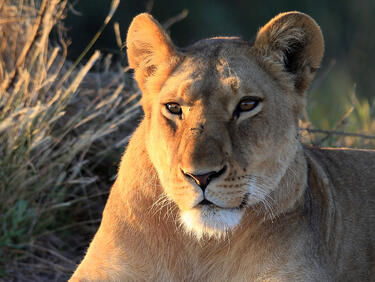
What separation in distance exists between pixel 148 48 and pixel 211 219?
0.88 m

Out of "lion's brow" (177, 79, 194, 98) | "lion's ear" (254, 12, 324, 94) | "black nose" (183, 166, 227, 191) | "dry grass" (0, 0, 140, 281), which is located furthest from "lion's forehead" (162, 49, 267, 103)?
"dry grass" (0, 0, 140, 281)

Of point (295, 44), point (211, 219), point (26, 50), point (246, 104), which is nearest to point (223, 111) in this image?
point (246, 104)

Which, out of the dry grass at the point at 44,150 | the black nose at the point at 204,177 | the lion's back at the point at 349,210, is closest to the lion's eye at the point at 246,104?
the black nose at the point at 204,177

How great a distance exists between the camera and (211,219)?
290 centimetres

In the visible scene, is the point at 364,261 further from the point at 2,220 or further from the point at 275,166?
the point at 2,220

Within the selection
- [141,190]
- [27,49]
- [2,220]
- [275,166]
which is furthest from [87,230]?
[275,166]

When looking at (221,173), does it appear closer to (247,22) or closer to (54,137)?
(54,137)

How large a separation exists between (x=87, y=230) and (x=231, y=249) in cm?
159

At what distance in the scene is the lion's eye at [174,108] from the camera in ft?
10.1

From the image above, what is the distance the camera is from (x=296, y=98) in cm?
327

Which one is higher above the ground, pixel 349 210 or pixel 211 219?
pixel 211 219

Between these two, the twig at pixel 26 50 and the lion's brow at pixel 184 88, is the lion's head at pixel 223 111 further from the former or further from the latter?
A: the twig at pixel 26 50

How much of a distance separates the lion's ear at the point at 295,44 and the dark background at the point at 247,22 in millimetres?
6456

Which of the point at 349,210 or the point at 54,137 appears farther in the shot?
the point at 54,137
